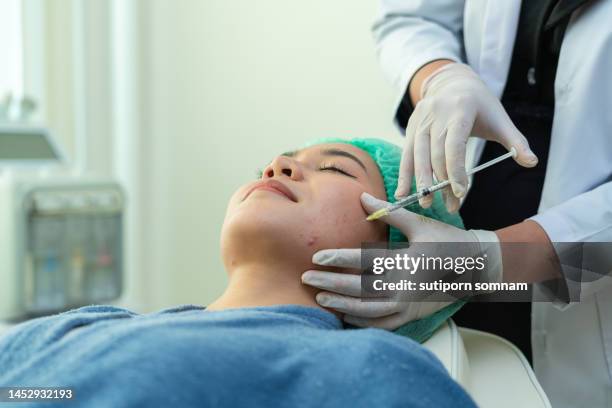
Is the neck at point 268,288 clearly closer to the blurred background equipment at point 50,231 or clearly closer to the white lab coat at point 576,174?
the white lab coat at point 576,174

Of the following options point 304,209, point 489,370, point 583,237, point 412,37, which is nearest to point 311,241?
point 304,209

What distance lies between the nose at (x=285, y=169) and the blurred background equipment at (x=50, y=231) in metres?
1.58

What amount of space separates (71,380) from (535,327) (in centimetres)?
95

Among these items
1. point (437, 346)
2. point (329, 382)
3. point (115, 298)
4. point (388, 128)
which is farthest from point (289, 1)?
point (329, 382)

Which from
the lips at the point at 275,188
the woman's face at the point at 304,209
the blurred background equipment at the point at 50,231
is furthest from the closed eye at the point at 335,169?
the blurred background equipment at the point at 50,231

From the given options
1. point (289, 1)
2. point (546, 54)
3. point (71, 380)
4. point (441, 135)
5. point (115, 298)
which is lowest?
point (115, 298)

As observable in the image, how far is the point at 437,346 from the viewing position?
3.51 ft

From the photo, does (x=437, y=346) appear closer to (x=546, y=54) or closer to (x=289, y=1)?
(x=546, y=54)

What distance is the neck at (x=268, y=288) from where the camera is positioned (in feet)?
3.59

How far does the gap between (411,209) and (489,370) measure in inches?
12.6

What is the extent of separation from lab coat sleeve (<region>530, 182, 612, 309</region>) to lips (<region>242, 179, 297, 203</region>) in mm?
467

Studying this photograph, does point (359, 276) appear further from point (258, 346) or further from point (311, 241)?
point (258, 346)

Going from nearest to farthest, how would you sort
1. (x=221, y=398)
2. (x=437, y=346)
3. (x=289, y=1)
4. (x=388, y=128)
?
(x=221, y=398) < (x=437, y=346) < (x=388, y=128) < (x=289, y=1)

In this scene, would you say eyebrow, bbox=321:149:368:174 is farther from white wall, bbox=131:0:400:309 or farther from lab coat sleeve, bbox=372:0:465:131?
white wall, bbox=131:0:400:309
